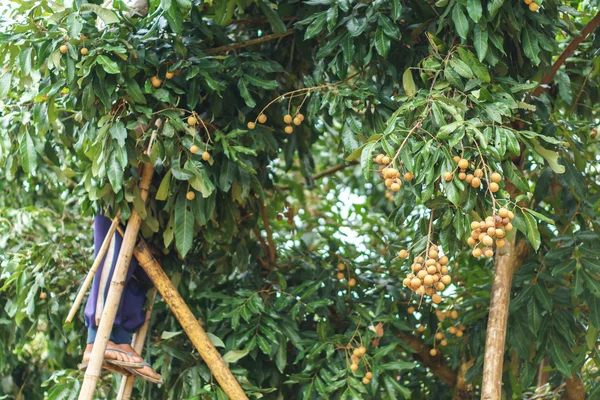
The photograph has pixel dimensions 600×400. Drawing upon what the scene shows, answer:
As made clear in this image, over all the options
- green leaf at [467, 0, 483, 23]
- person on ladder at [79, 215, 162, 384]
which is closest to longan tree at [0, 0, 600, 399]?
green leaf at [467, 0, 483, 23]

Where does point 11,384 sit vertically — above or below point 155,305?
below

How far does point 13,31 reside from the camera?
2.58m

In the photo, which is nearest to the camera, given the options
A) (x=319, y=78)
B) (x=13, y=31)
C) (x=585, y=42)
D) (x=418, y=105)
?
(x=418, y=105)

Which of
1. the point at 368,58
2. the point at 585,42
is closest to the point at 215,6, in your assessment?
the point at 368,58

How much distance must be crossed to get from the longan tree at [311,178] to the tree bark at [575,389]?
1cm

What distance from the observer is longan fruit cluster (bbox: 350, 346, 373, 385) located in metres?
2.91

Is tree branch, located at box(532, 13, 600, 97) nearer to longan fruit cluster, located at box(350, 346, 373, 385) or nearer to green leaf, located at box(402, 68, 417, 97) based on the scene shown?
green leaf, located at box(402, 68, 417, 97)

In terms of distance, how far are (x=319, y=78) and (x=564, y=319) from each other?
1.19 m

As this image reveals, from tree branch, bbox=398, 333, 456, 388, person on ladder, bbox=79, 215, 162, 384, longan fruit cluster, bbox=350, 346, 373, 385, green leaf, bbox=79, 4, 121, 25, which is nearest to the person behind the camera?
green leaf, bbox=79, 4, 121, 25

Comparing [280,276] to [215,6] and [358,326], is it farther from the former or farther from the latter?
[215,6]

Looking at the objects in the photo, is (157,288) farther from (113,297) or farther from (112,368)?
(112,368)

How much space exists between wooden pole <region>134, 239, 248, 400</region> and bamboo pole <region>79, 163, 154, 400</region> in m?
0.09

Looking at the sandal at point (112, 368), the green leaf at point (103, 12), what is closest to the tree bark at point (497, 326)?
the sandal at point (112, 368)

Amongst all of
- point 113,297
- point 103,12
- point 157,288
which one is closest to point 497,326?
point 157,288
